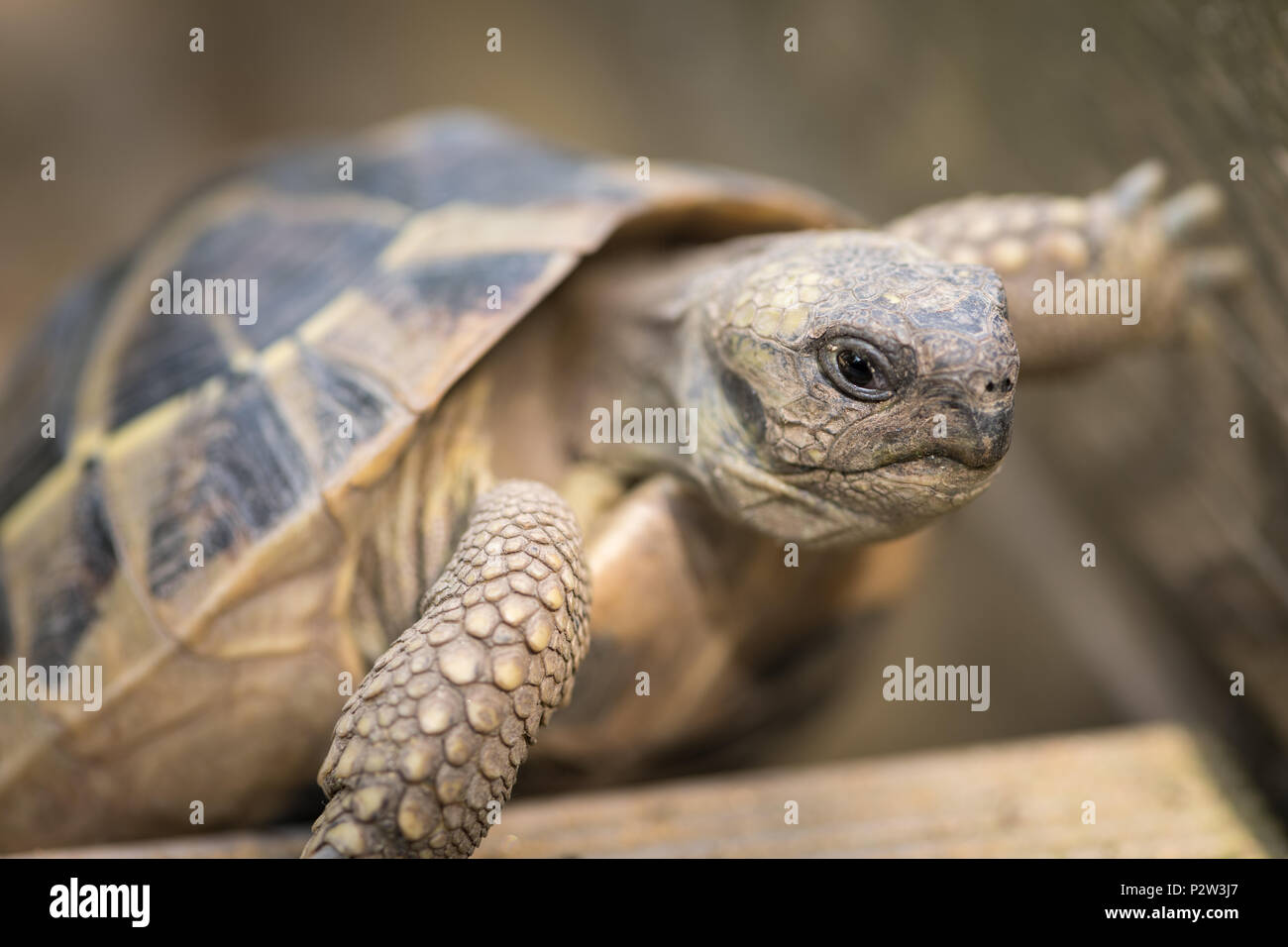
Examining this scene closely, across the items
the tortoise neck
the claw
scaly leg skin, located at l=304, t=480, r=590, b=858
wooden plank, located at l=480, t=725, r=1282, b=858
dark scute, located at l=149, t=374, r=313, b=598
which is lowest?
wooden plank, located at l=480, t=725, r=1282, b=858

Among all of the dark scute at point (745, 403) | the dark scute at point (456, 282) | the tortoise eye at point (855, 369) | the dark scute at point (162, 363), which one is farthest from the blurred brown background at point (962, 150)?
the dark scute at point (162, 363)

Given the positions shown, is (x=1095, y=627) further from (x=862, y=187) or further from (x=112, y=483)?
(x=112, y=483)

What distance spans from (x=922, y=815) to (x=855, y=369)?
1.16 metres

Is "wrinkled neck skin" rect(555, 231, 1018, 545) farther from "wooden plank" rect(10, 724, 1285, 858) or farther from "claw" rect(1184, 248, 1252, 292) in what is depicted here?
"claw" rect(1184, 248, 1252, 292)

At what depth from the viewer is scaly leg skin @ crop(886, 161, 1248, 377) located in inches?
90.1

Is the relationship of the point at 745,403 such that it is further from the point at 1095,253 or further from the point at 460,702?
the point at 1095,253

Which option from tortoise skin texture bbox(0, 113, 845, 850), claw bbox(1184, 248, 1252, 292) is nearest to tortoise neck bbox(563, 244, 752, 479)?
tortoise skin texture bbox(0, 113, 845, 850)

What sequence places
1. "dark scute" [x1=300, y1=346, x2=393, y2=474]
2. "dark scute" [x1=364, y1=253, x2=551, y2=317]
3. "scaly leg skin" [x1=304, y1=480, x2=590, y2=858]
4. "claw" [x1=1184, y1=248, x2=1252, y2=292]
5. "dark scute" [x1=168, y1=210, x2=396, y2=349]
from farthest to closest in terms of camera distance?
"claw" [x1=1184, y1=248, x2=1252, y2=292], "dark scute" [x1=168, y1=210, x2=396, y2=349], "dark scute" [x1=364, y1=253, x2=551, y2=317], "dark scute" [x1=300, y1=346, x2=393, y2=474], "scaly leg skin" [x1=304, y1=480, x2=590, y2=858]

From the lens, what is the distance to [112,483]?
206 centimetres

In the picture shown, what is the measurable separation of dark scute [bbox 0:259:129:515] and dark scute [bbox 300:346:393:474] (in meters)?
0.80

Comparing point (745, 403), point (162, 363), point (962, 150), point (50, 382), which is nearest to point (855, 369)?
point (745, 403)

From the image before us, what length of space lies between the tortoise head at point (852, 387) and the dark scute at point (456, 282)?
0.40m

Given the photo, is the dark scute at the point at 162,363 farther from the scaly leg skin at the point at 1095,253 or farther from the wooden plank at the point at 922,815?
the scaly leg skin at the point at 1095,253

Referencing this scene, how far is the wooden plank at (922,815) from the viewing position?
6.41 feet
